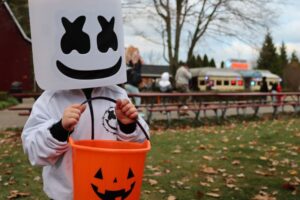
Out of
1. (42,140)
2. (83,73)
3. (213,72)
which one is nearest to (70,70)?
(83,73)

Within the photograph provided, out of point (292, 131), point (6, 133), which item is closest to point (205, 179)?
point (292, 131)

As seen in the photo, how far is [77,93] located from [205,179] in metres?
3.48

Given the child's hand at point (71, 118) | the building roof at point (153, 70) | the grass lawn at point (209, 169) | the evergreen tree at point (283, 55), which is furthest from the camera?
the evergreen tree at point (283, 55)

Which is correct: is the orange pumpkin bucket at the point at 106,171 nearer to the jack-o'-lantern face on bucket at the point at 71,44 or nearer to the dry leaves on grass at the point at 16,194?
the jack-o'-lantern face on bucket at the point at 71,44

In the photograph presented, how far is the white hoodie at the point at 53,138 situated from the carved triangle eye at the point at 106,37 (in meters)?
0.22

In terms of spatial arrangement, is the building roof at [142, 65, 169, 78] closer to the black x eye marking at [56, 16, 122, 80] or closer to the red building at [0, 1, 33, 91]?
the red building at [0, 1, 33, 91]

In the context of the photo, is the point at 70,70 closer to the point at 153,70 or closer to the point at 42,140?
the point at 42,140

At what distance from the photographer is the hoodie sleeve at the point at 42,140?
1922mm

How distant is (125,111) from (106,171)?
1.15 ft

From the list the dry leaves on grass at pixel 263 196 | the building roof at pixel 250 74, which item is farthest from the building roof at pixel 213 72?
the dry leaves on grass at pixel 263 196

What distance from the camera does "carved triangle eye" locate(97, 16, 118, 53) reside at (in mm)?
2070

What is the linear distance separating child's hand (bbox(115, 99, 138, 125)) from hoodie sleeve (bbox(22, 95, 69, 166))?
270mm

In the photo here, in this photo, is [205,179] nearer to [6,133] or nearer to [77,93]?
[77,93]

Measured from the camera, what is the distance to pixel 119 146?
204 cm
